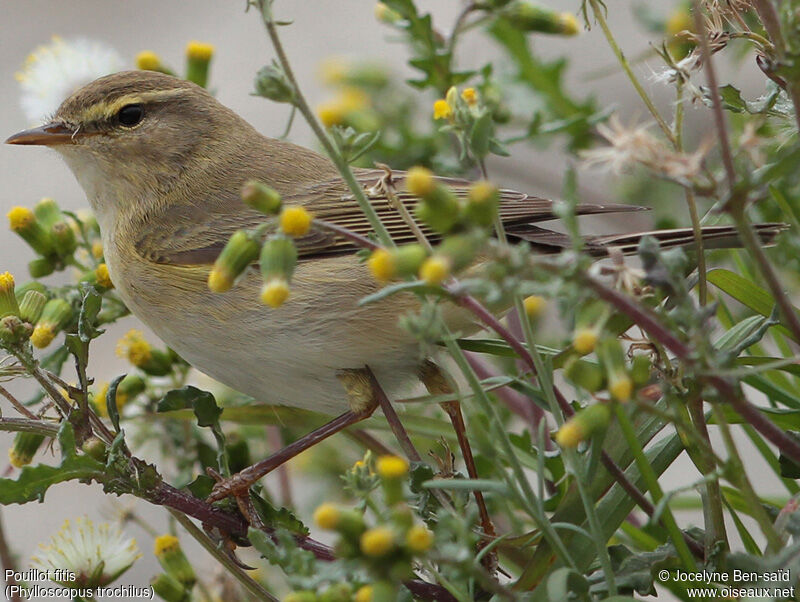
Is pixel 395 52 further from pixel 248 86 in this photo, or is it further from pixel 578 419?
pixel 578 419

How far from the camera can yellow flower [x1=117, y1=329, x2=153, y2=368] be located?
7.45ft

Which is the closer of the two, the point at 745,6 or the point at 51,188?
the point at 745,6

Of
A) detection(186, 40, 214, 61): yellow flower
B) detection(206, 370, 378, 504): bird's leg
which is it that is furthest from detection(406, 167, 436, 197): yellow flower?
detection(186, 40, 214, 61): yellow flower

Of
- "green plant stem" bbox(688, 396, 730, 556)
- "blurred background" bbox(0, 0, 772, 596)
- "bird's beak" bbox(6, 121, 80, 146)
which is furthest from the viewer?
"blurred background" bbox(0, 0, 772, 596)

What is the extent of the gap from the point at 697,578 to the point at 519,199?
116 cm

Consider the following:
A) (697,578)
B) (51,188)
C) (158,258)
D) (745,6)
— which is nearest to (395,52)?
(51,188)

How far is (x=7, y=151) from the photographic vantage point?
289 inches

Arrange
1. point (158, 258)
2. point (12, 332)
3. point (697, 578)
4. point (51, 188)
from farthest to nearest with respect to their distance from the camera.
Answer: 1. point (51, 188)
2. point (158, 258)
3. point (12, 332)
4. point (697, 578)

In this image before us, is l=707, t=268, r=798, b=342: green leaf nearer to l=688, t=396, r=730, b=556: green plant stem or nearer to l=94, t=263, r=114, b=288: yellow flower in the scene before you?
l=688, t=396, r=730, b=556: green plant stem

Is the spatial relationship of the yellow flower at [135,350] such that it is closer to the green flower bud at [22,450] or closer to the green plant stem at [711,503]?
the green flower bud at [22,450]

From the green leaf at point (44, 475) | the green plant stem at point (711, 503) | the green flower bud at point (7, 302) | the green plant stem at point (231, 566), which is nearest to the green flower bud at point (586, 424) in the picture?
the green plant stem at point (711, 503)

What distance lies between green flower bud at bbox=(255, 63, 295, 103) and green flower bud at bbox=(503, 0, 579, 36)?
0.72 meters

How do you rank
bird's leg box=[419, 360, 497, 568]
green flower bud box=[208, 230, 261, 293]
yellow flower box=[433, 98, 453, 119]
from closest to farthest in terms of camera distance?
green flower bud box=[208, 230, 261, 293]
yellow flower box=[433, 98, 453, 119]
bird's leg box=[419, 360, 497, 568]

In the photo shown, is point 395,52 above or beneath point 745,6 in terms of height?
above
